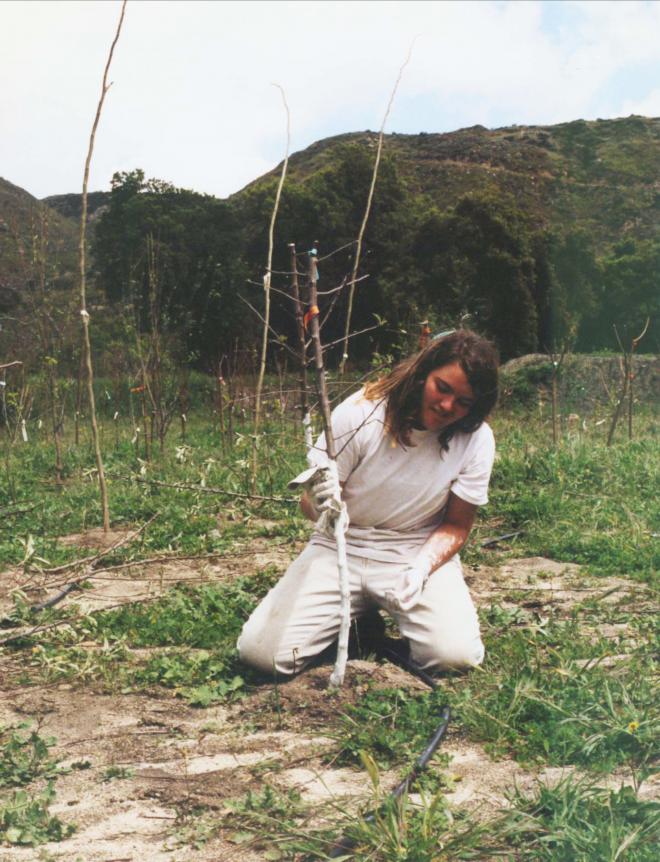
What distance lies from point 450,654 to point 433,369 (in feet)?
3.24

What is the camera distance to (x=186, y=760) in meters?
2.50

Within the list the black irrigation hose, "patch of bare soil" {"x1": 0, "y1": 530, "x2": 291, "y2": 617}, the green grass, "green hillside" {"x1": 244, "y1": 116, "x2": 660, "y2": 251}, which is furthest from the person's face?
"green hillside" {"x1": 244, "y1": 116, "x2": 660, "y2": 251}

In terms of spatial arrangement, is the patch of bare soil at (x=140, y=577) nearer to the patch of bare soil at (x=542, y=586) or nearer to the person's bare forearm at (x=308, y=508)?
the person's bare forearm at (x=308, y=508)

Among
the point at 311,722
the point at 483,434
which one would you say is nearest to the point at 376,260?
the point at 483,434

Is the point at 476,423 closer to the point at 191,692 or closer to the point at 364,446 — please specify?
the point at 364,446

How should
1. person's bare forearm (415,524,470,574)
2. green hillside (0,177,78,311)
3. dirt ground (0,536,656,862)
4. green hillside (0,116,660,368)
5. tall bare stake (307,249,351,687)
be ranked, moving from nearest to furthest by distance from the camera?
dirt ground (0,536,656,862) → tall bare stake (307,249,351,687) → person's bare forearm (415,524,470,574) → green hillside (0,177,78,311) → green hillside (0,116,660,368)

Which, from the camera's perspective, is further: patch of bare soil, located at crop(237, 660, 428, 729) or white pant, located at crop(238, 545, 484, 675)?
white pant, located at crop(238, 545, 484, 675)

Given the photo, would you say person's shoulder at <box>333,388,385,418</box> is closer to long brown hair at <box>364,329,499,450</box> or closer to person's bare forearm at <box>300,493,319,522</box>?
long brown hair at <box>364,329,499,450</box>

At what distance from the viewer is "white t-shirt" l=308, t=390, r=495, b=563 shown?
129 inches

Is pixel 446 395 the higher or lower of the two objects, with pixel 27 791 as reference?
higher

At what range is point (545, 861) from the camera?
1.89 meters

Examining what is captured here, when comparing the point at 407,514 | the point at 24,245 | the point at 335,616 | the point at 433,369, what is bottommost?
the point at 335,616

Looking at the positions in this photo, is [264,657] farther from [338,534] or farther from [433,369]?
[433,369]

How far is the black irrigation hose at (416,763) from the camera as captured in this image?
1950 mm
